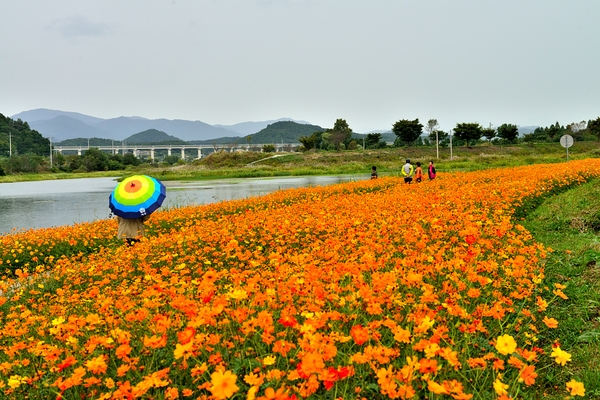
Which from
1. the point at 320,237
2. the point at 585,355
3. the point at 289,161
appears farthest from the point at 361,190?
the point at 289,161

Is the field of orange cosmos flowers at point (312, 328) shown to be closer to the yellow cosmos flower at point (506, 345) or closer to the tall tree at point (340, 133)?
the yellow cosmos flower at point (506, 345)

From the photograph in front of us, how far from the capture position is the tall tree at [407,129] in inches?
2795

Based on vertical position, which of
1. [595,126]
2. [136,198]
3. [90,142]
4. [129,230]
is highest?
[90,142]

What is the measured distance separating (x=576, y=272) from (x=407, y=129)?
6825 centimetres

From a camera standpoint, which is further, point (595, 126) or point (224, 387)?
point (595, 126)

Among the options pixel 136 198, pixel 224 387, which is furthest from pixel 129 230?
pixel 224 387


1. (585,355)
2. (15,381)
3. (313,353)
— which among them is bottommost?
(585,355)

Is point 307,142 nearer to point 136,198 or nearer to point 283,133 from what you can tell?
point 136,198

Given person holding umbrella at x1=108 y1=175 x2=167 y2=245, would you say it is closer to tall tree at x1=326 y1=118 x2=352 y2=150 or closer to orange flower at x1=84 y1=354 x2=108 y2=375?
orange flower at x1=84 y1=354 x2=108 y2=375

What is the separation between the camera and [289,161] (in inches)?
2372

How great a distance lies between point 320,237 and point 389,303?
329cm

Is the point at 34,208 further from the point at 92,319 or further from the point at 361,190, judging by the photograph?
the point at 92,319

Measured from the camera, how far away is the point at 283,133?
17538cm

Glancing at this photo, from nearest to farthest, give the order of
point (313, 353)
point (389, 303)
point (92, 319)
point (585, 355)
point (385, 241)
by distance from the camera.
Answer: point (313, 353) → point (92, 319) → point (389, 303) → point (585, 355) → point (385, 241)
